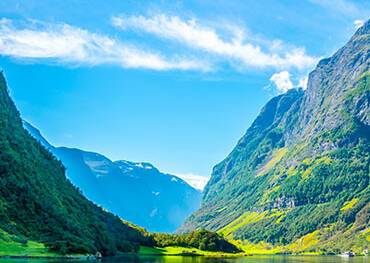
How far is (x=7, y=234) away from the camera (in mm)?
177375

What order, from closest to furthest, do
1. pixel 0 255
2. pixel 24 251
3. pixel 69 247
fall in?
pixel 0 255 → pixel 24 251 → pixel 69 247

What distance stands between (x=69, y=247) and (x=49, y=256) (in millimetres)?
13744

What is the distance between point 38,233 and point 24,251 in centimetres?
2691

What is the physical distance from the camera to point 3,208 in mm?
198125

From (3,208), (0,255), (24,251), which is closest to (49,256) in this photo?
(24,251)

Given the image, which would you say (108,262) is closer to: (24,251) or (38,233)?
(24,251)

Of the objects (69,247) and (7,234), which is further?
(69,247)

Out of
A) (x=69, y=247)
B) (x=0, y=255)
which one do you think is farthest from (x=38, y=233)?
(x=0, y=255)

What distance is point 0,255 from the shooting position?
6220 inches

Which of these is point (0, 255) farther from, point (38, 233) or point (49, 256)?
point (38, 233)

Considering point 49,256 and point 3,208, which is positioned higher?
point 3,208

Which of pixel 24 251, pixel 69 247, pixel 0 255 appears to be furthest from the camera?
pixel 69 247

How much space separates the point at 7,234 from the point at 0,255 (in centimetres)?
1999

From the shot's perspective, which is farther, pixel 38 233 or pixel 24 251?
pixel 38 233
